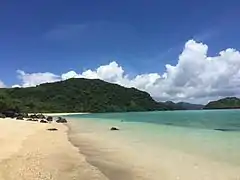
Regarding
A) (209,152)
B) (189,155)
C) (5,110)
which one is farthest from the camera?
(5,110)

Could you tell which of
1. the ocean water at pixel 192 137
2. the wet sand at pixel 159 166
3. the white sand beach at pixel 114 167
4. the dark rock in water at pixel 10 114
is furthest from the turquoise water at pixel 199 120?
the white sand beach at pixel 114 167

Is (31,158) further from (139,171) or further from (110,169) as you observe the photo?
(139,171)

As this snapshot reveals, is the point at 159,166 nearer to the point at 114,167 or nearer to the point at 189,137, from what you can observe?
the point at 114,167

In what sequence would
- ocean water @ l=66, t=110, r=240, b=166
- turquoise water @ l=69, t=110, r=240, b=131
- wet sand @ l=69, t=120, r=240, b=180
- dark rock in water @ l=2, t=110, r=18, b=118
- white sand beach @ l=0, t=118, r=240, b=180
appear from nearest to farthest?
white sand beach @ l=0, t=118, r=240, b=180
wet sand @ l=69, t=120, r=240, b=180
ocean water @ l=66, t=110, r=240, b=166
turquoise water @ l=69, t=110, r=240, b=131
dark rock in water @ l=2, t=110, r=18, b=118

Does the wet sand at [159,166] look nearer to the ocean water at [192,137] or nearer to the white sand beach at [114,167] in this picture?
the white sand beach at [114,167]

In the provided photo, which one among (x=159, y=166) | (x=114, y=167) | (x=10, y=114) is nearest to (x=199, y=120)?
(x=10, y=114)

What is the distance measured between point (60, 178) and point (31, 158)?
16.6 ft

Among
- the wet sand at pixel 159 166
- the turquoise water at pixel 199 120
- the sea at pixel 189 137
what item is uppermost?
the turquoise water at pixel 199 120

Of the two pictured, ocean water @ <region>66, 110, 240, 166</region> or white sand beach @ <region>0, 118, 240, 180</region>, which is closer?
white sand beach @ <region>0, 118, 240, 180</region>

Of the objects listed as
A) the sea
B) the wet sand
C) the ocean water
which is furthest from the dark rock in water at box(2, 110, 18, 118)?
the wet sand

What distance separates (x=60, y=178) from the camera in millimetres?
12680

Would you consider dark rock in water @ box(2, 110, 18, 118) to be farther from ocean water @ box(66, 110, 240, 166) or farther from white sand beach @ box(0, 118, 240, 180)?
white sand beach @ box(0, 118, 240, 180)

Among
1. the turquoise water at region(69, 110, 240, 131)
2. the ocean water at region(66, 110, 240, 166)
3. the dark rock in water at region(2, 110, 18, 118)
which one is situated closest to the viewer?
the ocean water at region(66, 110, 240, 166)

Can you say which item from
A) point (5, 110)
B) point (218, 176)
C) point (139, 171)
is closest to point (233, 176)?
point (218, 176)
